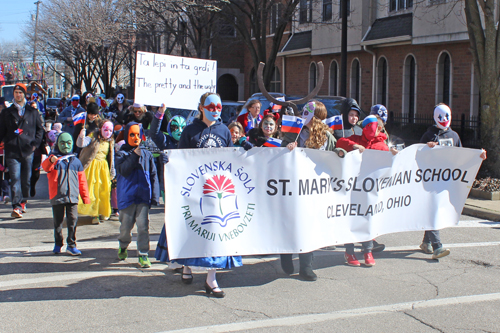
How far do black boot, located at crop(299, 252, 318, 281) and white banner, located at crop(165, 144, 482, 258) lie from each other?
21cm

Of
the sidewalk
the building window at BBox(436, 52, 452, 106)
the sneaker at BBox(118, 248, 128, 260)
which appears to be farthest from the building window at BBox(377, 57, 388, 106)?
the sneaker at BBox(118, 248, 128, 260)

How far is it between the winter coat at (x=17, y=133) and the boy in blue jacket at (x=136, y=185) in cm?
367

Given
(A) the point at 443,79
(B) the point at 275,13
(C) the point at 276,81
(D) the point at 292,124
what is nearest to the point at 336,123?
(D) the point at 292,124

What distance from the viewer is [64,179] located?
22.5 feet

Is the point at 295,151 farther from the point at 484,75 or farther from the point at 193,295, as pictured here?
the point at 484,75

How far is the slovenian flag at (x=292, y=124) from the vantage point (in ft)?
19.5

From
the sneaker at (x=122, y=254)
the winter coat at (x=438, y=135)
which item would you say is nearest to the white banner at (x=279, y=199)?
the winter coat at (x=438, y=135)

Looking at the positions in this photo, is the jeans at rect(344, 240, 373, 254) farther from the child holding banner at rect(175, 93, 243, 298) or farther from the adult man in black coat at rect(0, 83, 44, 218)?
the adult man in black coat at rect(0, 83, 44, 218)

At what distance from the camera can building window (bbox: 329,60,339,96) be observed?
28.0 m

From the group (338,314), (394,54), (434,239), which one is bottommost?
(338,314)

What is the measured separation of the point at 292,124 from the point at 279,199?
0.83m

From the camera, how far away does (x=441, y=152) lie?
267 inches

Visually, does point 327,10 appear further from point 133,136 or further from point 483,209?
point 133,136

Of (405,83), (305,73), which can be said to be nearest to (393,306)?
(405,83)
